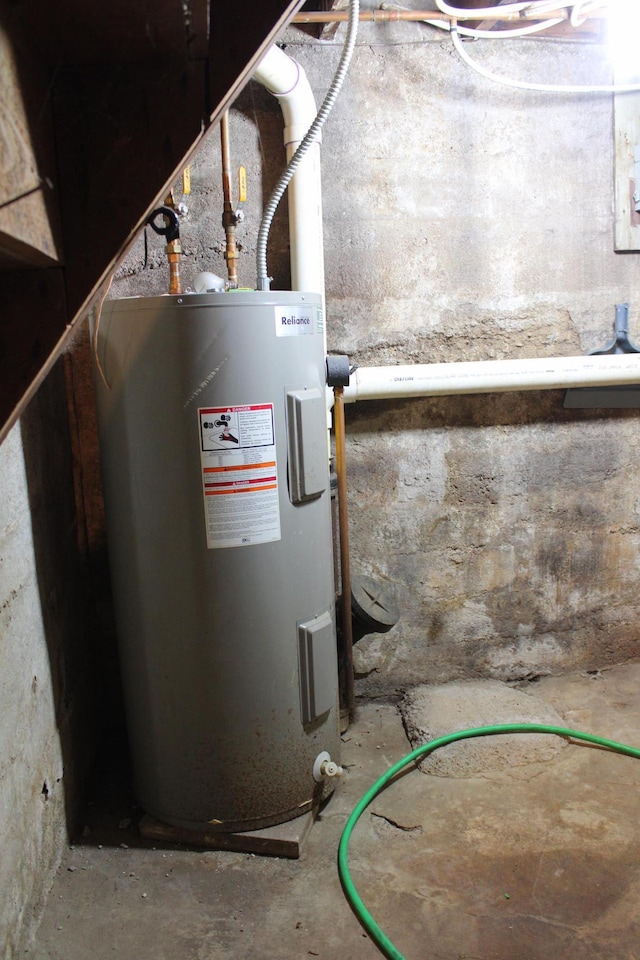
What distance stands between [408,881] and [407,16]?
2426 mm

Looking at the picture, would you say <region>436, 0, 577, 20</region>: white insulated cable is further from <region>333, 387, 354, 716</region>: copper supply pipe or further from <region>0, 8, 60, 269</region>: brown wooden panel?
<region>0, 8, 60, 269</region>: brown wooden panel

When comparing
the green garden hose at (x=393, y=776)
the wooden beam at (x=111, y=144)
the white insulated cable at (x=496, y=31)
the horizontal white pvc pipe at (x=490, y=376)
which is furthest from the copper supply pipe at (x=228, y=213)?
the green garden hose at (x=393, y=776)

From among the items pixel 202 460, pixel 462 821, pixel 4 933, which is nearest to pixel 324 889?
pixel 462 821

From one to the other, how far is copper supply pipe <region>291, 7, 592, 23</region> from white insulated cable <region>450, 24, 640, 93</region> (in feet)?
0.28

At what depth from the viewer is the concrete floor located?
1.61 m

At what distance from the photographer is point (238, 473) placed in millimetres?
1803

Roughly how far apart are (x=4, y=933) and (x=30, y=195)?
1.48 metres

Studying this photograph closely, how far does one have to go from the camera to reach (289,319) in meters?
1.83

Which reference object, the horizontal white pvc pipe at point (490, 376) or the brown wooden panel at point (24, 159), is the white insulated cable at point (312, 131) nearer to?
the horizontal white pvc pipe at point (490, 376)

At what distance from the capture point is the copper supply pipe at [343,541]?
88.3 inches

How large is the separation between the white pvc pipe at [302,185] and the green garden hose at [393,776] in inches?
56.0

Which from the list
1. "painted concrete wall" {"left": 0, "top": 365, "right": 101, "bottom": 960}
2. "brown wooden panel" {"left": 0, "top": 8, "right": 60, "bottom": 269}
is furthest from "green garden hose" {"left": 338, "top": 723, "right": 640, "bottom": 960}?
"brown wooden panel" {"left": 0, "top": 8, "right": 60, "bottom": 269}

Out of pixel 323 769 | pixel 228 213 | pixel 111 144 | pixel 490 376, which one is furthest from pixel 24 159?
pixel 490 376

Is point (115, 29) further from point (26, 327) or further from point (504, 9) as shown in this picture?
point (504, 9)
